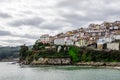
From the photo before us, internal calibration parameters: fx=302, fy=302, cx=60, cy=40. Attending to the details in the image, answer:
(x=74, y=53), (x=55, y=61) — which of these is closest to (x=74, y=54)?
(x=74, y=53)

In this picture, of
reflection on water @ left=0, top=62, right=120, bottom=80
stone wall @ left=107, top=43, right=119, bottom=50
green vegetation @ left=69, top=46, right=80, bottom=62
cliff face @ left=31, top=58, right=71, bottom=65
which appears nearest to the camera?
reflection on water @ left=0, top=62, right=120, bottom=80

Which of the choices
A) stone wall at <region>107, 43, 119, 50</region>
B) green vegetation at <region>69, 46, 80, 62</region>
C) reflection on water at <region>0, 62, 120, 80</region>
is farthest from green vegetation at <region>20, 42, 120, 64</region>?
reflection on water at <region>0, 62, 120, 80</region>

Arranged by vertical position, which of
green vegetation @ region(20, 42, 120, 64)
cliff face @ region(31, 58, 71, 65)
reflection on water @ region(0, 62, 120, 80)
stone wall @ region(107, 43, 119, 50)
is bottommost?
reflection on water @ region(0, 62, 120, 80)

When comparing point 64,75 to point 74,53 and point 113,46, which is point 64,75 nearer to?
point 113,46

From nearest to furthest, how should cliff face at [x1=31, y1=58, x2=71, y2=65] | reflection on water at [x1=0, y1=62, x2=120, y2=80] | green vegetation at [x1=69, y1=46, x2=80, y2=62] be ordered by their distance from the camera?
1. reflection on water at [x1=0, y1=62, x2=120, y2=80]
2. cliff face at [x1=31, y1=58, x2=71, y2=65]
3. green vegetation at [x1=69, y1=46, x2=80, y2=62]

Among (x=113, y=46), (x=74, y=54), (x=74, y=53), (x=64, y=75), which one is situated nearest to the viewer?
(x=64, y=75)

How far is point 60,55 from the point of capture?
100750mm

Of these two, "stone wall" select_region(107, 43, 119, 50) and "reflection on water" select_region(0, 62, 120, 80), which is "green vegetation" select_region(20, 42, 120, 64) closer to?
"stone wall" select_region(107, 43, 119, 50)

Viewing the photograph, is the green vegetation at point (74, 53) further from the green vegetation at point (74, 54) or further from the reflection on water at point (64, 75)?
the reflection on water at point (64, 75)

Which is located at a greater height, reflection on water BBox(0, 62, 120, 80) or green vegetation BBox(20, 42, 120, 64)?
green vegetation BBox(20, 42, 120, 64)

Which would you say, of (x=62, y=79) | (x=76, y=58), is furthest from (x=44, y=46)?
(x=62, y=79)

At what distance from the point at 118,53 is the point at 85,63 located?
10724 mm

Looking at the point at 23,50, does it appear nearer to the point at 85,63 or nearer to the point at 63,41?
the point at 63,41

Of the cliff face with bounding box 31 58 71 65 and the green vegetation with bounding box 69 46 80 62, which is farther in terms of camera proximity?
the green vegetation with bounding box 69 46 80 62
